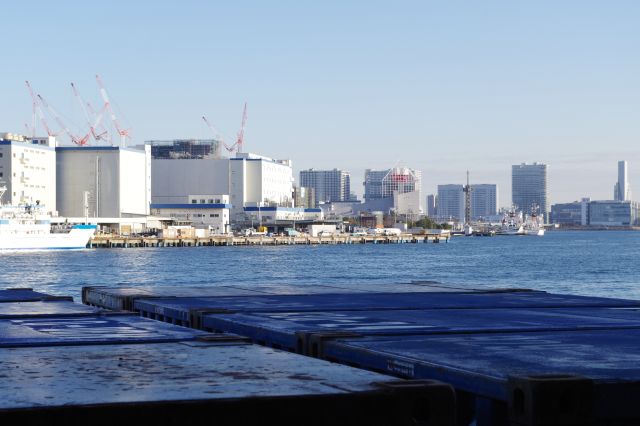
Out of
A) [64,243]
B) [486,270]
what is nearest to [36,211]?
[64,243]

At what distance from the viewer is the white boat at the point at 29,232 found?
532 feet

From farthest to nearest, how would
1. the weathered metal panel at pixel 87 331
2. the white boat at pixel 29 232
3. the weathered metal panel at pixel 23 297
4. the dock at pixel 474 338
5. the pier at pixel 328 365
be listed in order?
the white boat at pixel 29 232 → the weathered metal panel at pixel 23 297 → the weathered metal panel at pixel 87 331 → the dock at pixel 474 338 → the pier at pixel 328 365

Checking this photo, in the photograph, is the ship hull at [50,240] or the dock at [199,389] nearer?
the dock at [199,389]

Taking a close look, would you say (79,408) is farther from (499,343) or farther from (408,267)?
(408,267)

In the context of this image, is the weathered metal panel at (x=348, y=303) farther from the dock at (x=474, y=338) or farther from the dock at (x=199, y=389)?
the dock at (x=199, y=389)

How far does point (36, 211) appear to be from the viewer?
6722 inches

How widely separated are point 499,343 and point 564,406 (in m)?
5.16

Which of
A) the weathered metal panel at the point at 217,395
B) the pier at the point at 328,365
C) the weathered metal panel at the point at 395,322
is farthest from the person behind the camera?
the weathered metal panel at the point at 395,322

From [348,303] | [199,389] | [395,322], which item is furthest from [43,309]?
[199,389]

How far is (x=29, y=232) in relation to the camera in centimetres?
16450

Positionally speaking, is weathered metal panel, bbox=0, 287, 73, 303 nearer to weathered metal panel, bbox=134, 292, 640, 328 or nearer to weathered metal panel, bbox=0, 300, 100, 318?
weathered metal panel, bbox=0, 300, 100, 318

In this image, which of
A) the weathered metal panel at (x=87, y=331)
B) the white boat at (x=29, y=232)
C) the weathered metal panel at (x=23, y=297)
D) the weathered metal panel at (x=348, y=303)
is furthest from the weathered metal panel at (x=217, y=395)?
the white boat at (x=29, y=232)

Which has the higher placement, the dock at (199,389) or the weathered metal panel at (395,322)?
the dock at (199,389)

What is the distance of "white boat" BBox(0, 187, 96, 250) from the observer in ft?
532
